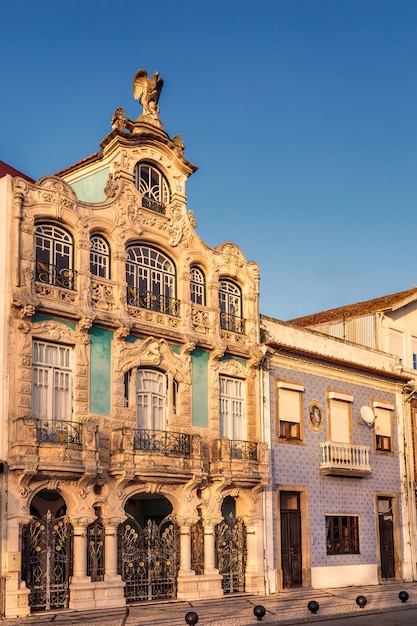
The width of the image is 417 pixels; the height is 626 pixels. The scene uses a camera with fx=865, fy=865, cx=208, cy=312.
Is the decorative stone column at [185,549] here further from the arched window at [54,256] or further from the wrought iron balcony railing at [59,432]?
the arched window at [54,256]

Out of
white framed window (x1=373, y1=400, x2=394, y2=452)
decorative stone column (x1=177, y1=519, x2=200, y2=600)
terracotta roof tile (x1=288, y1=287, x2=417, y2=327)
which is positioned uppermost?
terracotta roof tile (x1=288, y1=287, x2=417, y2=327)

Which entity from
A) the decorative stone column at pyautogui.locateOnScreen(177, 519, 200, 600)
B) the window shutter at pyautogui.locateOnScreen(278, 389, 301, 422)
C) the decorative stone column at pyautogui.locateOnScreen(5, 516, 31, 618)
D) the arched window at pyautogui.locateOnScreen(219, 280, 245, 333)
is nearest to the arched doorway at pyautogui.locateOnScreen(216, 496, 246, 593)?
the decorative stone column at pyautogui.locateOnScreen(177, 519, 200, 600)

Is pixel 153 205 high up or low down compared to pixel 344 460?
up

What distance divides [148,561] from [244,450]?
195 inches

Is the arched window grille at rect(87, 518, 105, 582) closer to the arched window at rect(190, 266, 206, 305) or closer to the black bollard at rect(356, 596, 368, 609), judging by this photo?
the black bollard at rect(356, 596, 368, 609)

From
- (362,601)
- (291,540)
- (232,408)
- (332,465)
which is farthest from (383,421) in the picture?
(362,601)

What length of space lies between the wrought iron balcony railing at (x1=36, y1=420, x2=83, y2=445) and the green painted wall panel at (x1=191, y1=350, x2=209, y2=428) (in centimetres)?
465

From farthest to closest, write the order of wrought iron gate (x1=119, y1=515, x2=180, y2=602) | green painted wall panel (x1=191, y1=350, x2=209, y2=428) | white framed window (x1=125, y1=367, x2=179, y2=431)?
green painted wall panel (x1=191, y1=350, x2=209, y2=428)
white framed window (x1=125, y1=367, x2=179, y2=431)
wrought iron gate (x1=119, y1=515, x2=180, y2=602)

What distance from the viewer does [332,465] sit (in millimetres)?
29375

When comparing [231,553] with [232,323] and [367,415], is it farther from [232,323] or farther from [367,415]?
[367,415]

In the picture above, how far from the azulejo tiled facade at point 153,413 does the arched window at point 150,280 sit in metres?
0.05

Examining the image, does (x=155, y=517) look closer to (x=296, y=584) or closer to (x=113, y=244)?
(x=296, y=584)

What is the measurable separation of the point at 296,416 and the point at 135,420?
23.8ft

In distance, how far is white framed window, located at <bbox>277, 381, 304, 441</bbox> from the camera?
93.8ft
